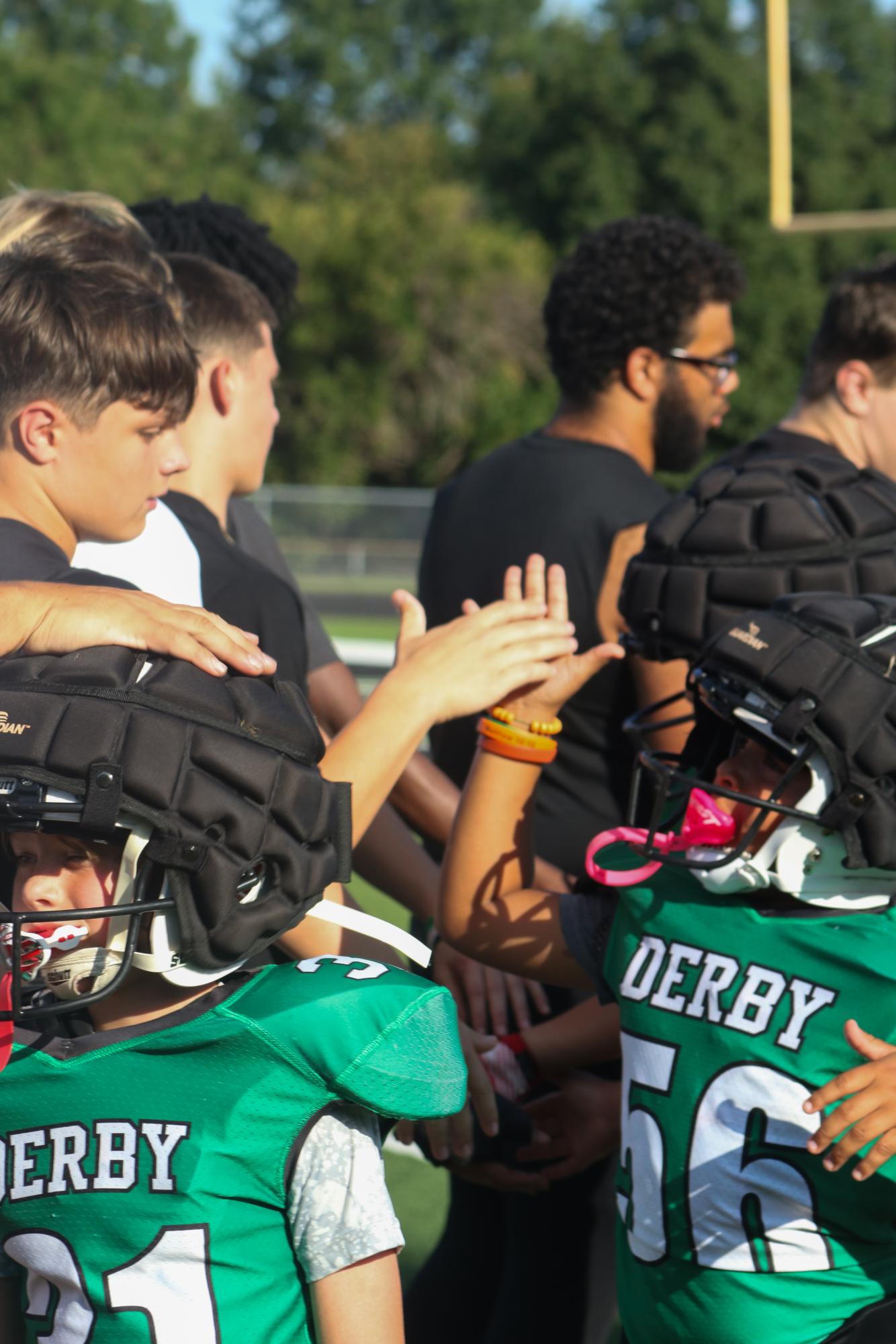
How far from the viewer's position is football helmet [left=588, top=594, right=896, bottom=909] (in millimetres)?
2027

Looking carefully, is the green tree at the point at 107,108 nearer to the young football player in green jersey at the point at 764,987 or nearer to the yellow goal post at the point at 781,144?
the yellow goal post at the point at 781,144

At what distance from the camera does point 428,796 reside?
3.09m

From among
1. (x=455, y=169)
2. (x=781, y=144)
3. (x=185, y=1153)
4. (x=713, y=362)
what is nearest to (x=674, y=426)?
(x=713, y=362)

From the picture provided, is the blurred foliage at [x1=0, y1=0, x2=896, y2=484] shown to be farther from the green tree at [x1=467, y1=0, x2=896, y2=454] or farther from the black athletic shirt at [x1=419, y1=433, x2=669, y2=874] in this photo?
the black athletic shirt at [x1=419, y1=433, x2=669, y2=874]

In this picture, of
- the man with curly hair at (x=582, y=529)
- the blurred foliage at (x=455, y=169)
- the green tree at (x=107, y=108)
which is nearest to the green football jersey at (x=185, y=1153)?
the man with curly hair at (x=582, y=529)

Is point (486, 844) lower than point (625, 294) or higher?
lower

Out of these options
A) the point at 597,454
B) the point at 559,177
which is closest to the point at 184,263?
the point at 597,454

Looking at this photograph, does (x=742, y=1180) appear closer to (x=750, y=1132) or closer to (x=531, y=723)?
(x=750, y=1132)

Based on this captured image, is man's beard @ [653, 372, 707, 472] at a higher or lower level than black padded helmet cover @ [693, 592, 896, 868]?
higher

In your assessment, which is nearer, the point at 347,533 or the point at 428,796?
the point at 428,796

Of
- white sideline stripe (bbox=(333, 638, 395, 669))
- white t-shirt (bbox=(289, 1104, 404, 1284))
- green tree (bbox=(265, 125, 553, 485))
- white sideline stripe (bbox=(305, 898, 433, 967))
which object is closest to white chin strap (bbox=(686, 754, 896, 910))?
white sideline stripe (bbox=(305, 898, 433, 967))

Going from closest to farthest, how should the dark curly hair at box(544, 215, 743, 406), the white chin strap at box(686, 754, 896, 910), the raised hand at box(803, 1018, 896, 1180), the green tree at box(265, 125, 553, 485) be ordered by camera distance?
the raised hand at box(803, 1018, 896, 1180) < the white chin strap at box(686, 754, 896, 910) < the dark curly hair at box(544, 215, 743, 406) < the green tree at box(265, 125, 553, 485)

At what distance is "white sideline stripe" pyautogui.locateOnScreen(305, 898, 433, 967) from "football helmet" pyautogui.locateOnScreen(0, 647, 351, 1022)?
0.31 feet

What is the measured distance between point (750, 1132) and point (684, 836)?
Answer: 1.34 ft
